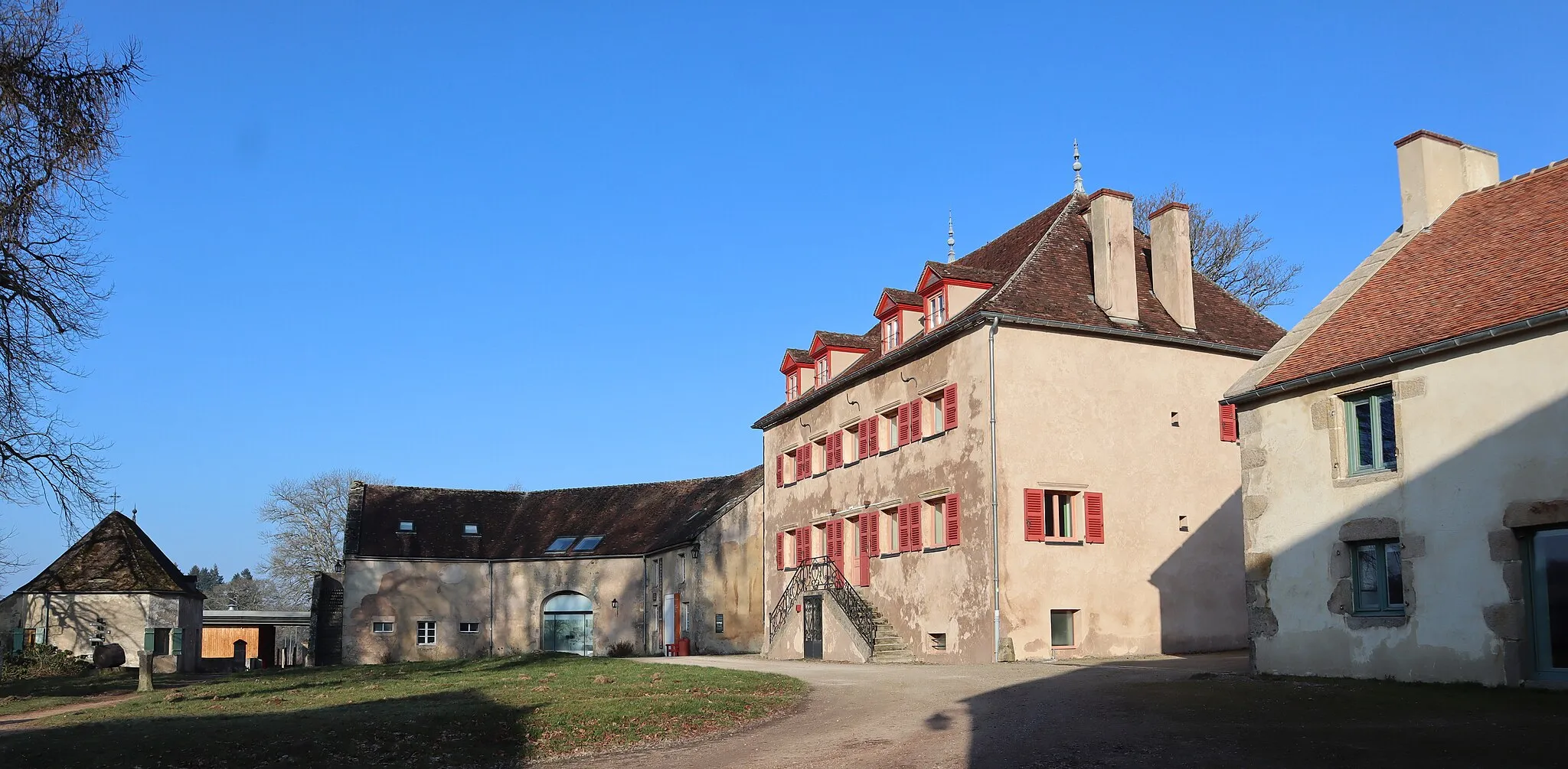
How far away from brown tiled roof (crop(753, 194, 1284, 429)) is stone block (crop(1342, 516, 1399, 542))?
9.55 meters

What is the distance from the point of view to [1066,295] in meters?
26.7

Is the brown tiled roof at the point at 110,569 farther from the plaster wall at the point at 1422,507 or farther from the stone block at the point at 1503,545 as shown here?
the stone block at the point at 1503,545

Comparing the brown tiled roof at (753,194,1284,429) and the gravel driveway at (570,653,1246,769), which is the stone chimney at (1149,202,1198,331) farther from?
the gravel driveway at (570,653,1246,769)

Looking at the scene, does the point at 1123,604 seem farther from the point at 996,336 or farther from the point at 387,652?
the point at 387,652

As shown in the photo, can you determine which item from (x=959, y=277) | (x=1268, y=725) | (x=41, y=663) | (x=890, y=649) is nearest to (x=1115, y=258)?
(x=959, y=277)

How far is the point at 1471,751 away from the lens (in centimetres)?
1015

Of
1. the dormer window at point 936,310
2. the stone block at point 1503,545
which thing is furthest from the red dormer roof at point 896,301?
the stone block at point 1503,545

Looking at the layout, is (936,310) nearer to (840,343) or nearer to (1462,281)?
(840,343)

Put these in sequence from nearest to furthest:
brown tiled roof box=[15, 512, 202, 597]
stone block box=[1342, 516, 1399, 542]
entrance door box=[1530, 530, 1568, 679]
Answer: entrance door box=[1530, 530, 1568, 679]
stone block box=[1342, 516, 1399, 542]
brown tiled roof box=[15, 512, 202, 597]

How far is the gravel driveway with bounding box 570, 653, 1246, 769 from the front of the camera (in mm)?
11125

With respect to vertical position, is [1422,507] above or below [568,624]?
above

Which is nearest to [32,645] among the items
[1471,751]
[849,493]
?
[849,493]

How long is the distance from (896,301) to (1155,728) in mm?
18498

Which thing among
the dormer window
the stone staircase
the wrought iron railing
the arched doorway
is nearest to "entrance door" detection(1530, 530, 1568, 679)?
the stone staircase
